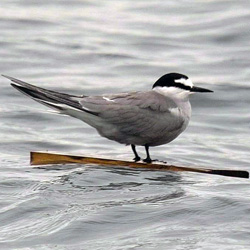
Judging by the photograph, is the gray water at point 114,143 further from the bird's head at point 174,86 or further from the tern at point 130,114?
the bird's head at point 174,86

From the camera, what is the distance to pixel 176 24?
20.1 metres

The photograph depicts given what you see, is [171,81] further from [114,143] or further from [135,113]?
[114,143]

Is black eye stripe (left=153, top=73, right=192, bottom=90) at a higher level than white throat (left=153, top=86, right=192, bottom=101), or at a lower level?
higher

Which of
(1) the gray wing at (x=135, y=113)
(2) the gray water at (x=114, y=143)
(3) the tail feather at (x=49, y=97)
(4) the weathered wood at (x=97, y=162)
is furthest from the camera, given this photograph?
(1) the gray wing at (x=135, y=113)

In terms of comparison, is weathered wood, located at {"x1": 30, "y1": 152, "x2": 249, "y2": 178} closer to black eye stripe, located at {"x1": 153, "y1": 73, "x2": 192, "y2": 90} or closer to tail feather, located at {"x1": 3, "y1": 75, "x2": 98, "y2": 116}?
tail feather, located at {"x1": 3, "y1": 75, "x2": 98, "y2": 116}

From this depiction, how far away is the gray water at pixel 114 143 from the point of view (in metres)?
Answer: 8.02

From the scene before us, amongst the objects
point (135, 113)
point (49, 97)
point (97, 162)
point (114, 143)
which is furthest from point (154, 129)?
point (114, 143)

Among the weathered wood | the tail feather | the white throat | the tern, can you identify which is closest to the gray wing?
the tern

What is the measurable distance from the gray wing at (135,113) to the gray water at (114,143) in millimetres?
665

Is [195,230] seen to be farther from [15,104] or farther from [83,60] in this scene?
[83,60]

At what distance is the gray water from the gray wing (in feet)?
2.18

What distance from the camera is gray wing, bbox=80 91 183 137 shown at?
34.1 feet

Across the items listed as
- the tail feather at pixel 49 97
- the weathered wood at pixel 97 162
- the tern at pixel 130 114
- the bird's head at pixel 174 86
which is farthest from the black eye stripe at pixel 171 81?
the weathered wood at pixel 97 162

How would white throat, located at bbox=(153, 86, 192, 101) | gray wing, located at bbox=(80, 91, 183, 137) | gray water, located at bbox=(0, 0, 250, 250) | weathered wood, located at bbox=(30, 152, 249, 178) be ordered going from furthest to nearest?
white throat, located at bbox=(153, 86, 192, 101) < gray wing, located at bbox=(80, 91, 183, 137) < weathered wood, located at bbox=(30, 152, 249, 178) < gray water, located at bbox=(0, 0, 250, 250)
